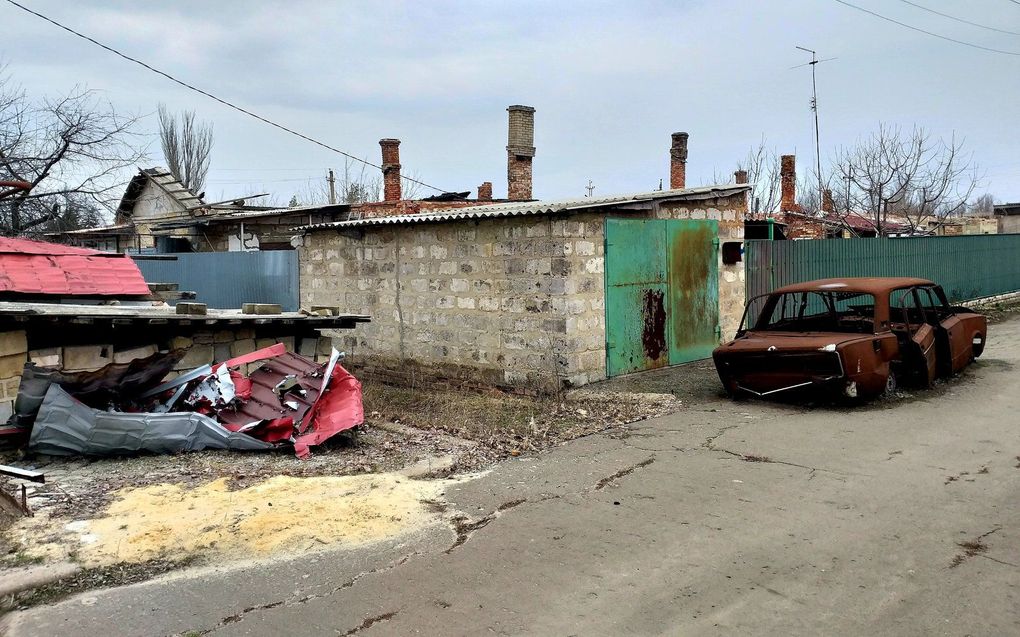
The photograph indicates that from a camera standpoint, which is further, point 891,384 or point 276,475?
point 891,384

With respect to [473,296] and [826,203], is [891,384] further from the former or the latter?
[826,203]

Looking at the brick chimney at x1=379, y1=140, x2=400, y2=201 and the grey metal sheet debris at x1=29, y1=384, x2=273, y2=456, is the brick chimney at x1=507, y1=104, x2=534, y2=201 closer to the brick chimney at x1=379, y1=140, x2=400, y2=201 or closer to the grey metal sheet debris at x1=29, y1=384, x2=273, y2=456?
the brick chimney at x1=379, y1=140, x2=400, y2=201

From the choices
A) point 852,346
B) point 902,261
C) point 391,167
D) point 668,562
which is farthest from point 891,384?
point 391,167

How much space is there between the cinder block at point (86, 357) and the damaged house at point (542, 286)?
17.0 feet

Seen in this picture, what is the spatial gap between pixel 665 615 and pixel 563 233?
697cm

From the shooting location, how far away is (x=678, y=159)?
26.6 metres

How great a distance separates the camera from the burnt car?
8547 millimetres

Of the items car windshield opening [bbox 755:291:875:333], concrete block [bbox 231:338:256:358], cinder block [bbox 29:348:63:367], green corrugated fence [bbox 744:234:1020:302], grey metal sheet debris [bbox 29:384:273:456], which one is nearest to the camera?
grey metal sheet debris [bbox 29:384:273:456]

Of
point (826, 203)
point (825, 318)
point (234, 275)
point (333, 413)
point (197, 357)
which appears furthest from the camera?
point (826, 203)

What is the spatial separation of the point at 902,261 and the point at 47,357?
17626mm

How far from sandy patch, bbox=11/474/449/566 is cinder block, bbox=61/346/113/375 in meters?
1.97

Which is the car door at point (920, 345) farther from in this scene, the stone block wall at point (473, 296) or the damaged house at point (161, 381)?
the damaged house at point (161, 381)

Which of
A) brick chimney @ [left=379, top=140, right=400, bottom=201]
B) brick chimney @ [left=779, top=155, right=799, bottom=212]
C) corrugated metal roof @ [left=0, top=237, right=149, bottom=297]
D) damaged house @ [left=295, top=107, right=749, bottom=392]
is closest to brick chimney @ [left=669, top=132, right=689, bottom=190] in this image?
brick chimney @ [left=779, top=155, right=799, bottom=212]

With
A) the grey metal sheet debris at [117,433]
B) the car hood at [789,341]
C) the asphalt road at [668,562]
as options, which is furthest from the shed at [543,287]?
the grey metal sheet debris at [117,433]
